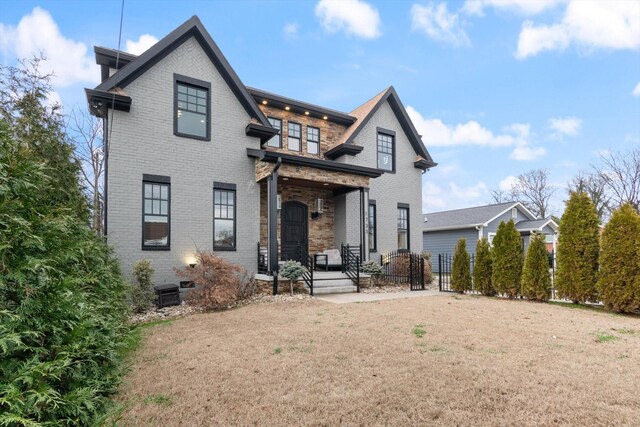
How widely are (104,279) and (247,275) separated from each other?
5.80m

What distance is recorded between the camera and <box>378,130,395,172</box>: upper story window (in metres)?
15.1

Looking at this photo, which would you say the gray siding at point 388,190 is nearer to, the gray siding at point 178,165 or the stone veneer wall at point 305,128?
the stone veneer wall at point 305,128

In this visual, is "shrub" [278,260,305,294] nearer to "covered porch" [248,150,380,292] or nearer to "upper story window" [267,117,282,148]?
"covered porch" [248,150,380,292]

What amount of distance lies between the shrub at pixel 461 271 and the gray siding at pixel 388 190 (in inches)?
137

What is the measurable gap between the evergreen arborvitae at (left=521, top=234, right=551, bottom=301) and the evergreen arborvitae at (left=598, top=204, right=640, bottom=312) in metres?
1.26

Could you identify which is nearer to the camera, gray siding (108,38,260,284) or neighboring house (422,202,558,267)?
gray siding (108,38,260,284)

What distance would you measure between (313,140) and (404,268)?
629 cm

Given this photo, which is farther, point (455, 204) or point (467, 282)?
point (455, 204)

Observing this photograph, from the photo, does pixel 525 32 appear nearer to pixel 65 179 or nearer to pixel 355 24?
pixel 355 24

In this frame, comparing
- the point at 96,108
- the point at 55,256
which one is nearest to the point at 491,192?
the point at 96,108

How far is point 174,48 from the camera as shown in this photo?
10344mm

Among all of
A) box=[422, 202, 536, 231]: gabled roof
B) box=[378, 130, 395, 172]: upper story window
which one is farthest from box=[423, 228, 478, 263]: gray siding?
box=[378, 130, 395, 172]: upper story window

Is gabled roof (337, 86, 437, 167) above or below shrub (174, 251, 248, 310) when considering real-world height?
above

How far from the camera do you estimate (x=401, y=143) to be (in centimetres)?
1560
